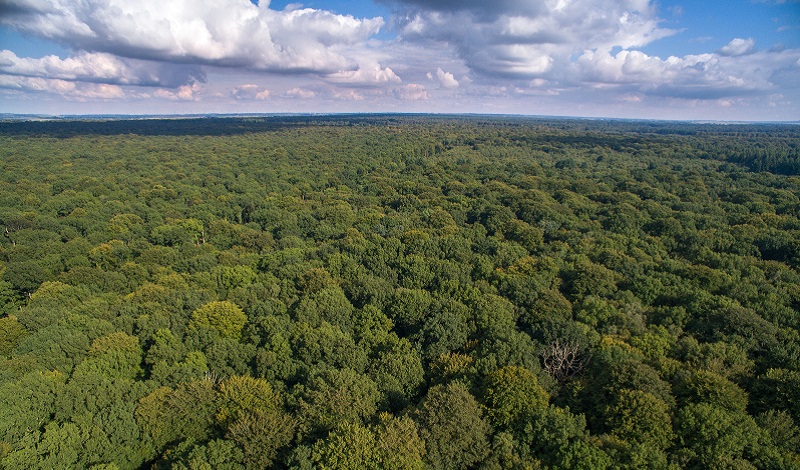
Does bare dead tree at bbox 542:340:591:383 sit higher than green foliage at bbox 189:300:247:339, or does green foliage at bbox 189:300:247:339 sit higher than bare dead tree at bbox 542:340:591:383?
green foliage at bbox 189:300:247:339

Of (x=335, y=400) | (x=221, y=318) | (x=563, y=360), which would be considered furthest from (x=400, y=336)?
(x=221, y=318)

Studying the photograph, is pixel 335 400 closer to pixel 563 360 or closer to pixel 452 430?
pixel 452 430

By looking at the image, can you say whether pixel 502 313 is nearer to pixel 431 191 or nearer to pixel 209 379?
pixel 209 379

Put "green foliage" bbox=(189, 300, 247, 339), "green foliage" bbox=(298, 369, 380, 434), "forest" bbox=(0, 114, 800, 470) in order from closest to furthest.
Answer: "forest" bbox=(0, 114, 800, 470), "green foliage" bbox=(298, 369, 380, 434), "green foliage" bbox=(189, 300, 247, 339)

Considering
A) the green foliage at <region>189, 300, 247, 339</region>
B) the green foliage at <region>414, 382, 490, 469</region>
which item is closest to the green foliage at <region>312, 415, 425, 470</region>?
the green foliage at <region>414, 382, 490, 469</region>

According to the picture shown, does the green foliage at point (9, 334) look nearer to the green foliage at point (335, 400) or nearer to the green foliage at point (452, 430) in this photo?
the green foliage at point (335, 400)

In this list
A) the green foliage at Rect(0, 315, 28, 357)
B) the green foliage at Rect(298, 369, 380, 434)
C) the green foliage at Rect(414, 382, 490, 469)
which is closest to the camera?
the green foliage at Rect(414, 382, 490, 469)

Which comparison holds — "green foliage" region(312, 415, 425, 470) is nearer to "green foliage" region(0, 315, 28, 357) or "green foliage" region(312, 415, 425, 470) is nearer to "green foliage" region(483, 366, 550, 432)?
"green foliage" region(483, 366, 550, 432)
